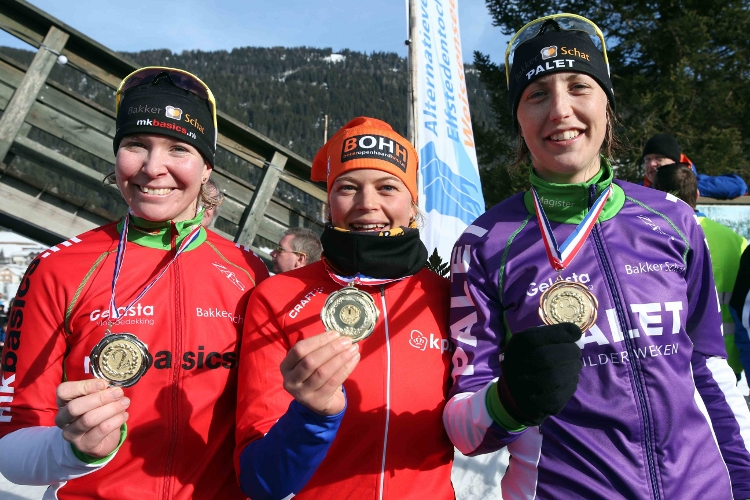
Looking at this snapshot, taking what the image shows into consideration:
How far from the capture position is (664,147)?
5.39 metres

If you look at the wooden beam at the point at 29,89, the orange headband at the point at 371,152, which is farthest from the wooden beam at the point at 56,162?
the orange headband at the point at 371,152

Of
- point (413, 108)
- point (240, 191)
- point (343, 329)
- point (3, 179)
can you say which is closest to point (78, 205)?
point (3, 179)

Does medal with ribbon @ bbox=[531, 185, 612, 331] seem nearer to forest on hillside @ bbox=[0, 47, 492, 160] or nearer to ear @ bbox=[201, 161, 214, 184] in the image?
ear @ bbox=[201, 161, 214, 184]

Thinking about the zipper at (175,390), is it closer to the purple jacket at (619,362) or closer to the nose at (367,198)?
the nose at (367,198)

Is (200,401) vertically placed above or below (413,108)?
below

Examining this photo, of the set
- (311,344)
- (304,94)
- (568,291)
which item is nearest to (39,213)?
(311,344)

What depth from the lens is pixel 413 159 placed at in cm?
252

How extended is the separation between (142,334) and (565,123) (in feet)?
5.37

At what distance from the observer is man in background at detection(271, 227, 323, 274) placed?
5.97 metres

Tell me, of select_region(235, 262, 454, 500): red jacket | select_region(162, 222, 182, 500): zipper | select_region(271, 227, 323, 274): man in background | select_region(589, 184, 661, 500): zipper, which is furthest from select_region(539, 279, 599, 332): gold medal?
select_region(271, 227, 323, 274): man in background

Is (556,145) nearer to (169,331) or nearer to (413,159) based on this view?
(413,159)

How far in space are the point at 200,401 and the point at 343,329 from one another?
638mm

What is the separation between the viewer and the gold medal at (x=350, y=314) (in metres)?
1.83

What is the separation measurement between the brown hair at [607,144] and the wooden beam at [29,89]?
4.55m
